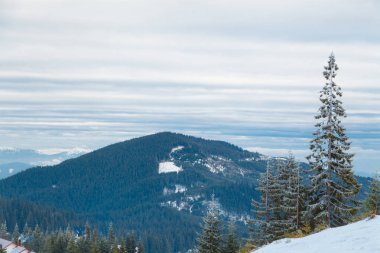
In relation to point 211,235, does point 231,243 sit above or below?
below

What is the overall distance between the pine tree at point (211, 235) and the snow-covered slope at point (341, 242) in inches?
1162

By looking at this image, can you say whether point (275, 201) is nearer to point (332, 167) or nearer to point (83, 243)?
point (332, 167)

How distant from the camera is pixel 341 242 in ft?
59.3

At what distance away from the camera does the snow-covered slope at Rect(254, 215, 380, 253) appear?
54.9 ft

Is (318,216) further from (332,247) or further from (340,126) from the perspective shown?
(332,247)

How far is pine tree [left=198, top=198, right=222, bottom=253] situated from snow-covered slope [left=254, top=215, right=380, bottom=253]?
29.5m

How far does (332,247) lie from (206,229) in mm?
34523

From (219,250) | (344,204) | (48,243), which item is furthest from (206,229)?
(48,243)

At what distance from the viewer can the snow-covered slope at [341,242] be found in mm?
16734

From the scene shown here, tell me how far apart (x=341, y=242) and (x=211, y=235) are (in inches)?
1344

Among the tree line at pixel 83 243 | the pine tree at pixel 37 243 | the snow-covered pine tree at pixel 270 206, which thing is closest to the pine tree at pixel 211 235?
the snow-covered pine tree at pixel 270 206

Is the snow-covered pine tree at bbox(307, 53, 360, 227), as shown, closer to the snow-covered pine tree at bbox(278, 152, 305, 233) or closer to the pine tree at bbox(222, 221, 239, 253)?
the snow-covered pine tree at bbox(278, 152, 305, 233)

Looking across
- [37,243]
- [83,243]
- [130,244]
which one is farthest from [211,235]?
[37,243]

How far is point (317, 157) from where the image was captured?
128 ft
